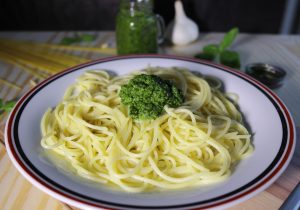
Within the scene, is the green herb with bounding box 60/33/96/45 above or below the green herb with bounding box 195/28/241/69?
below

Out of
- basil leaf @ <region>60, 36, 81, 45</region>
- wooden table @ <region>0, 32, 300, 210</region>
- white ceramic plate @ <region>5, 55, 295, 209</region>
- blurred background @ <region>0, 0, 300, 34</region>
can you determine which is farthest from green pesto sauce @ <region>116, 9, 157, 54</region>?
blurred background @ <region>0, 0, 300, 34</region>

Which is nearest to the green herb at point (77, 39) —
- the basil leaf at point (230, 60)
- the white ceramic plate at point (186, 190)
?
the white ceramic plate at point (186, 190)

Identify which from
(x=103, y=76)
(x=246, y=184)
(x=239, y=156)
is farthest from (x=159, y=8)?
(x=246, y=184)

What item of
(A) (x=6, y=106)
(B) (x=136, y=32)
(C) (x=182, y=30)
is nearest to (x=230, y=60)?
(C) (x=182, y=30)

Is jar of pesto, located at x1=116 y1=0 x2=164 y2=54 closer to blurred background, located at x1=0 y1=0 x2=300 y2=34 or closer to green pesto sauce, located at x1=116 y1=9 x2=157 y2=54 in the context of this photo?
green pesto sauce, located at x1=116 y1=9 x2=157 y2=54

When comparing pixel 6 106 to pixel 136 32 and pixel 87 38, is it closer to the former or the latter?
pixel 136 32

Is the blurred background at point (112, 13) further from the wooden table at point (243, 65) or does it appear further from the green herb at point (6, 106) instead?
the green herb at point (6, 106)

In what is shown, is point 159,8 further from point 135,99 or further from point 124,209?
point 124,209
